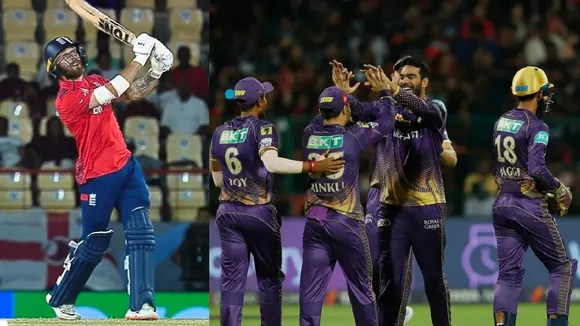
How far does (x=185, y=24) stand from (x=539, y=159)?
3.52 m

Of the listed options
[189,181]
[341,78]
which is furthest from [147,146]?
[341,78]

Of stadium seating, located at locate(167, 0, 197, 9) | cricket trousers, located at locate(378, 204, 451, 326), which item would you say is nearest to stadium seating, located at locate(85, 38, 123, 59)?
stadium seating, located at locate(167, 0, 197, 9)

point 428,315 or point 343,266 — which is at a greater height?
point 343,266

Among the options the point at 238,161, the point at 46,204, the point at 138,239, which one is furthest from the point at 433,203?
the point at 46,204

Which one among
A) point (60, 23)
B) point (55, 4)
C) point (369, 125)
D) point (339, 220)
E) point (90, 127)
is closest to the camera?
point (339, 220)

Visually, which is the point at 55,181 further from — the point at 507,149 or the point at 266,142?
the point at 507,149

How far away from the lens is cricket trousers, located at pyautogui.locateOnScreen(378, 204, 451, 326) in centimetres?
864

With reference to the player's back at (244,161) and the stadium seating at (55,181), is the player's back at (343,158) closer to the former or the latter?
the player's back at (244,161)

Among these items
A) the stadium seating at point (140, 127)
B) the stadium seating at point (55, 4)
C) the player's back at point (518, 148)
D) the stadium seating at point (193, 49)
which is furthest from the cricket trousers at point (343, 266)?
the stadium seating at point (55, 4)

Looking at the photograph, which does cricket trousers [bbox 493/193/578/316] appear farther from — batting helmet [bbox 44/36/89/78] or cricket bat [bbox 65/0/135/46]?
batting helmet [bbox 44/36/89/78]

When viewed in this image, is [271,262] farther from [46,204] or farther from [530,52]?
[530,52]

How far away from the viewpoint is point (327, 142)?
8.42m

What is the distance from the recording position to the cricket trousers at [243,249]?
28.5 feet

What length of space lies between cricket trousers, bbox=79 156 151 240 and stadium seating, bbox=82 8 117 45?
111 centimetres
